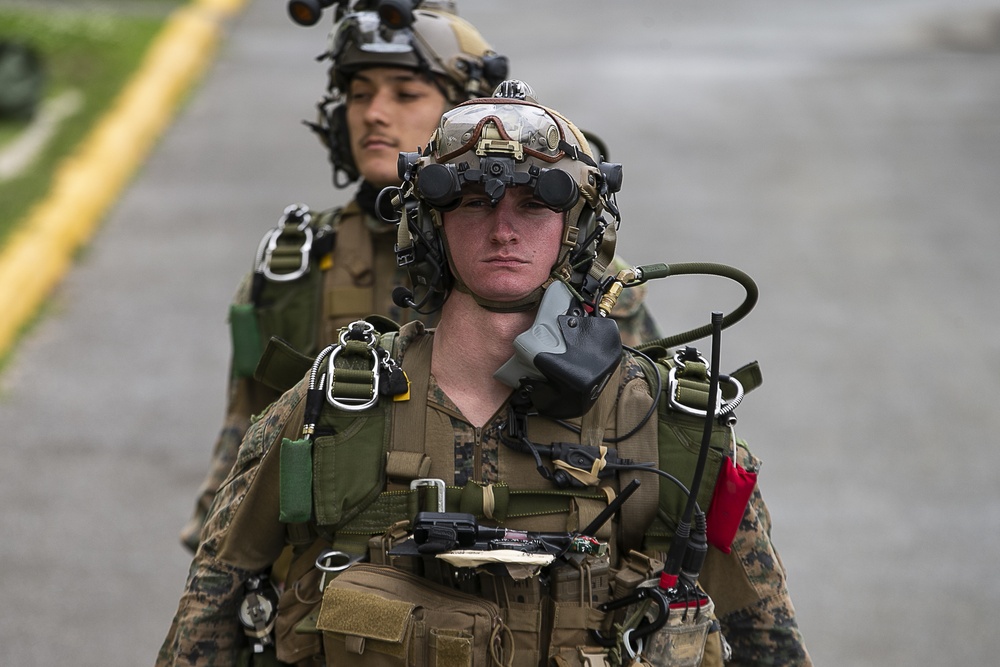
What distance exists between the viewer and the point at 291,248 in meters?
5.15

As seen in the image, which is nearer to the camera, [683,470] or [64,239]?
[683,470]

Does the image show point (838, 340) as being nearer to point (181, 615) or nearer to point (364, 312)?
point (364, 312)

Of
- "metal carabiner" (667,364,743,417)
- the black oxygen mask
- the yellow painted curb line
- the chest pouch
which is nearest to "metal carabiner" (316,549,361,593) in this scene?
the chest pouch

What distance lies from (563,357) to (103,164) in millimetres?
9701

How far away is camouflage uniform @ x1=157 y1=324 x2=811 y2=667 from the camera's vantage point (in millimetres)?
3424

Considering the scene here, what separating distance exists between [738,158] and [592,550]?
9.94 meters

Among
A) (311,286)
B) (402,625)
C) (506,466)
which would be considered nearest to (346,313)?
(311,286)

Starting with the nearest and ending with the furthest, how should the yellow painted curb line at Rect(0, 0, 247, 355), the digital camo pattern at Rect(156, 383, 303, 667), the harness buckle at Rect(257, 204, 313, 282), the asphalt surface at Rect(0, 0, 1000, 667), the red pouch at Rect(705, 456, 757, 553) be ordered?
the red pouch at Rect(705, 456, 757, 553) < the digital camo pattern at Rect(156, 383, 303, 667) < the harness buckle at Rect(257, 204, 313, 282) < the asphalt surface at Rect(0, 0, 1000, 667) < the yellow painted curb line at Rect(0, 0, 247, 355)

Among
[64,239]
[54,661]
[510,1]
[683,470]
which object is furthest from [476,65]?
[510,1]

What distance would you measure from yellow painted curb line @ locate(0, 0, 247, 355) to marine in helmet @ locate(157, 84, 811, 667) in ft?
21.7

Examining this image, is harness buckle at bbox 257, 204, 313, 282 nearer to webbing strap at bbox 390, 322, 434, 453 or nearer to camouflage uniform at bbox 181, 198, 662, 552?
camouflage uniform at bbox 181, 198, 662, 552

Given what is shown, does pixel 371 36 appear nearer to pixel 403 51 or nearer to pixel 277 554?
pixel 403 51

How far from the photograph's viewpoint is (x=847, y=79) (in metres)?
14.9

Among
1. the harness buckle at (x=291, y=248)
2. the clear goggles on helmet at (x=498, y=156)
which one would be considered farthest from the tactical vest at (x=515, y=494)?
the harness buckle at (x=291, y=248)
